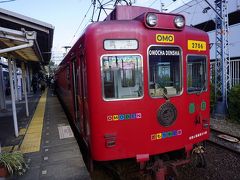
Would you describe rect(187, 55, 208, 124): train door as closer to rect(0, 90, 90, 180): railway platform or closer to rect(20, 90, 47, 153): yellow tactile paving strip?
rect(0, 90, 90, 180): railway platform

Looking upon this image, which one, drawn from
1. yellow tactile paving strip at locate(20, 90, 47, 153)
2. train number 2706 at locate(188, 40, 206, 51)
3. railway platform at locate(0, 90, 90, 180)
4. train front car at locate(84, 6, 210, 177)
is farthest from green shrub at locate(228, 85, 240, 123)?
yellow tactile paving strip at locate(20, 90, 47, 153)

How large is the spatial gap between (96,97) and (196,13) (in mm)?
19831

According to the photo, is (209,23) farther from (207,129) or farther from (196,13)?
(207,129)

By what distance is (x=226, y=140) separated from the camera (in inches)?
272

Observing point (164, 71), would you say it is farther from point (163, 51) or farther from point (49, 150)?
point (49, 150)

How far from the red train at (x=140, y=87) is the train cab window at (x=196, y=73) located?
0.04 metres

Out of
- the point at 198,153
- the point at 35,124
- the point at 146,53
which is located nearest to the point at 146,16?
the point at 146,53

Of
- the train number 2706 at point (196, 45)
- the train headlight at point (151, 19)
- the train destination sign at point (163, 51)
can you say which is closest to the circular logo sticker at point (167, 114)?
the train destination sign at point (163, 51)

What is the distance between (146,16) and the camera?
389 centimetres

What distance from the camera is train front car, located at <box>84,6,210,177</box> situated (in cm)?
378

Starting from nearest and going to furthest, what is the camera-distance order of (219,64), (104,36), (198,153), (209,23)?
1. (104,36)
2. (198,153)
3. (219,64)
4. (209,23)

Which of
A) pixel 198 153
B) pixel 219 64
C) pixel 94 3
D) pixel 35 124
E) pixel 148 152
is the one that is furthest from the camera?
pixel 219 64

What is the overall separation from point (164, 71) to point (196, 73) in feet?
2.59

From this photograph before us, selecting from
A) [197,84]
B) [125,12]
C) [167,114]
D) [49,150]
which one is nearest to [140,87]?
[167,114]
